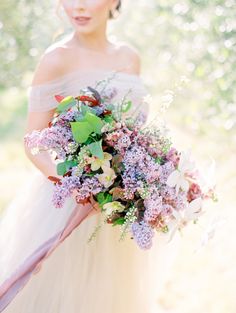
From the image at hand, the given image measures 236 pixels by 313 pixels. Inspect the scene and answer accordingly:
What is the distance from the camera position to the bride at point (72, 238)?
10.7ft

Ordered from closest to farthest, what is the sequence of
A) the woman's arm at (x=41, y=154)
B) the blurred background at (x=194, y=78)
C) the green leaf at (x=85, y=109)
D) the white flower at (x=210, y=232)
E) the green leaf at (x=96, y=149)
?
the green leaf at (x=96, y=149) < the green leaf at (x=85, y=109) < the white flower at (x=210, y=232) < the woman's arm at (x=41, y=154) < the blurred background at (x=194, y=78)

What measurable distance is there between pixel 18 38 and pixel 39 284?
3245 mm

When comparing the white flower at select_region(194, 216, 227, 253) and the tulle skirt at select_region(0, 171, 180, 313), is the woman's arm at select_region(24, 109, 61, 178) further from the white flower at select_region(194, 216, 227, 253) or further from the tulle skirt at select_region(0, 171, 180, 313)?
the white flower at select_region(194, 216, 227, 253)

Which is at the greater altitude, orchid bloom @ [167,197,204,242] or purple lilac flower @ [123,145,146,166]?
purple lilac flower @ [123,145,146,166]

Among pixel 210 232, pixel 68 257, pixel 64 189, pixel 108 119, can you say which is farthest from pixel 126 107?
pixel 68 257

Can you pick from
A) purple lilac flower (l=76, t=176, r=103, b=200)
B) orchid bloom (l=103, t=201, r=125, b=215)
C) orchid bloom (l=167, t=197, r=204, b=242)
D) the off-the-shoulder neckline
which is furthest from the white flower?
the off-the-shoulder neckline

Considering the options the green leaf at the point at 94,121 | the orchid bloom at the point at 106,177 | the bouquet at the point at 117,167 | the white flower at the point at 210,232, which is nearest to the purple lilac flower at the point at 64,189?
the bouquet at the point at 117,167

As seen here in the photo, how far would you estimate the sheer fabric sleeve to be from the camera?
3277 mm

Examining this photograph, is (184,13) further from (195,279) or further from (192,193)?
(195,279)

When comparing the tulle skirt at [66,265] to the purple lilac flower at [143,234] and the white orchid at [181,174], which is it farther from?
the white orchid at [181,174]

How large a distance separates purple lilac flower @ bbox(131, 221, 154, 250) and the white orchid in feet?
0.64

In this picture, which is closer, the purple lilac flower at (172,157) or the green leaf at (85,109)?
the green leaf at (85,109)

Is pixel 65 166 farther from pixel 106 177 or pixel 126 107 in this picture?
pixel 126 107

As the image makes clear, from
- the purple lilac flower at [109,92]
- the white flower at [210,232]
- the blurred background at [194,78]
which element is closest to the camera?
the white flower at [210,232]
